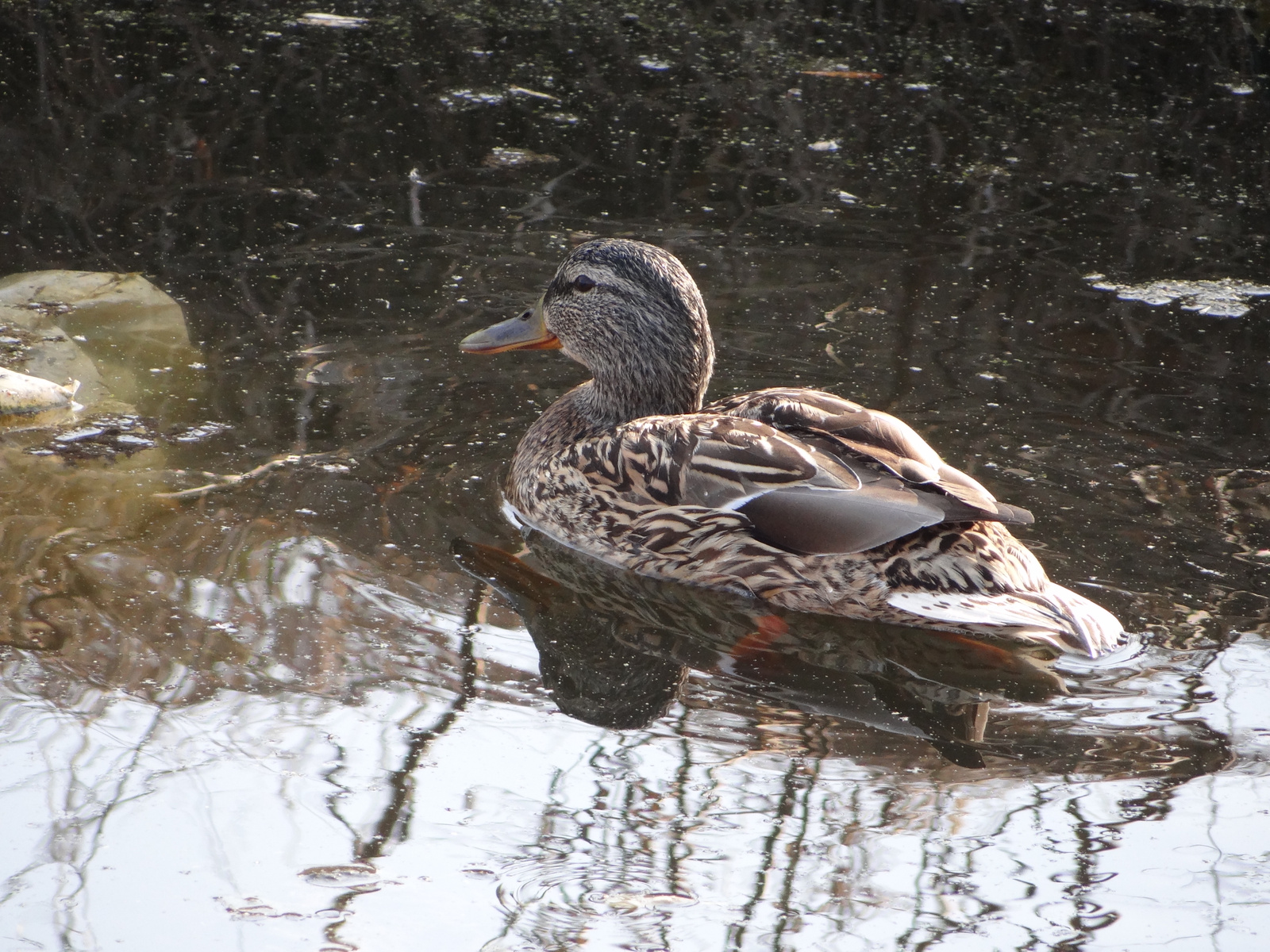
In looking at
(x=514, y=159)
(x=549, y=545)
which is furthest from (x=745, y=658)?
(x=514, y=159)

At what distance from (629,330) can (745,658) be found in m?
1.48

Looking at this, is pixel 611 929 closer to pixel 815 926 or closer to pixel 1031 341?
pixel 815 926

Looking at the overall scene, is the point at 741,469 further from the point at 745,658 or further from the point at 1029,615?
the point at 1029,615

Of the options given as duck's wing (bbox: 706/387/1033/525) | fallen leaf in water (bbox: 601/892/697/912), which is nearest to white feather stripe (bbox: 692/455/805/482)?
duck's wing (bbox: 706/387/1033/525)

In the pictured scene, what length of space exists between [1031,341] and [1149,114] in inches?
141

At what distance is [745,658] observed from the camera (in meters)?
3.98

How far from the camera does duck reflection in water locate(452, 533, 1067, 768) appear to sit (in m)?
3.67

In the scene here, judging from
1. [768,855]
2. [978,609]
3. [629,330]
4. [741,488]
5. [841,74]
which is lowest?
[768,855]

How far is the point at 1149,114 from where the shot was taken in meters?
8.67

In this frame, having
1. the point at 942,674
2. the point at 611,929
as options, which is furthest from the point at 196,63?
the point at 611,929

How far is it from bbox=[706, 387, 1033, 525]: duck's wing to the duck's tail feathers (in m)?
0.24

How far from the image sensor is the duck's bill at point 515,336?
17.1 feet

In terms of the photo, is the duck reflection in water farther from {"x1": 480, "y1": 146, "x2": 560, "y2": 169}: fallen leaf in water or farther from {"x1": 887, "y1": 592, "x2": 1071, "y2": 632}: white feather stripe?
{"x1": 480, "y1": 146, "x2": 560, "y2": 169}: fallen leaf in water

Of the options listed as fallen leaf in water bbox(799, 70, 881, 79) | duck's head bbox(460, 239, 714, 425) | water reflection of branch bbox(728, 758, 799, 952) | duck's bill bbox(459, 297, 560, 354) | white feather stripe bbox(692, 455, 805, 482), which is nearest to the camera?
water reflection of branch bbox(728, 758, 799, 952)
